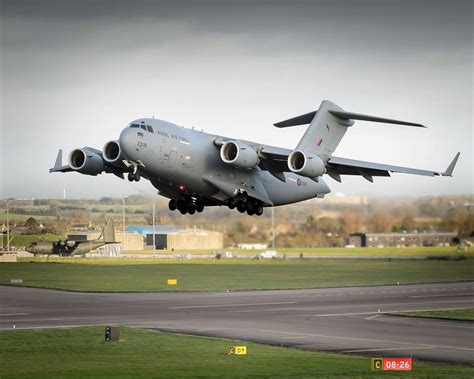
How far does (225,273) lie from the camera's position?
69562 mm

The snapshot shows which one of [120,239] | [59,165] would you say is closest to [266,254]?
[120,239]

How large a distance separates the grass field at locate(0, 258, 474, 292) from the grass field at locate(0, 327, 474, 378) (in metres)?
22.9

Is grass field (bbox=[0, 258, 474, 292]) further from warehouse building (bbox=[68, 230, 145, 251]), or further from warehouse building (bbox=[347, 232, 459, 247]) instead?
warehouse building (bbox=[347, 232, 459, 247])

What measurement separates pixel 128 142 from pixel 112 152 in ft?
8.88

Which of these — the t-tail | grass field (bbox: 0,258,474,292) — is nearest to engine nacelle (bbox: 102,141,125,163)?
the t-tail

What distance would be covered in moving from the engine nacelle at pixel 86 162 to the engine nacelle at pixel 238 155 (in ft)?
20.2

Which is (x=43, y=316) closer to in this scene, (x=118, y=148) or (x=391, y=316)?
(x=118, y=148)

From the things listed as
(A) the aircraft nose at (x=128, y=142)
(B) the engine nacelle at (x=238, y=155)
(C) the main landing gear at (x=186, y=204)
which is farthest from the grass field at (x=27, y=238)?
(A) the aircraft nose at (x=128, y=142)

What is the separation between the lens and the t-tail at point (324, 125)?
4969 centimetres

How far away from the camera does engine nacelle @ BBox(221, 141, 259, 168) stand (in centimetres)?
4300

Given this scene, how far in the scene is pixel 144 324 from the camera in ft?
131

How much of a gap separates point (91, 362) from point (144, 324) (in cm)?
1076

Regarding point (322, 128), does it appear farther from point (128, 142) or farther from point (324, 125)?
point (128, 142)

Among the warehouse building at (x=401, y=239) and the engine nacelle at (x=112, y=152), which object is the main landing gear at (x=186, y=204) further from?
the warehouse building at (x=401, y=239)
